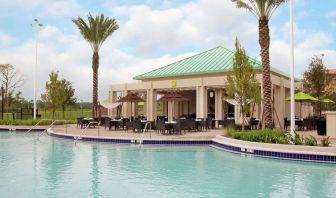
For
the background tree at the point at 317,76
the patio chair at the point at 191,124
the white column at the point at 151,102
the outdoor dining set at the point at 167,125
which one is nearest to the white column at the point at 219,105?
the outdoor dining set at the point at 167,125

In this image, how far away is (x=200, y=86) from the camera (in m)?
25.7

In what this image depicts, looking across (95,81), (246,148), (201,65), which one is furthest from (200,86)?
(246,148)

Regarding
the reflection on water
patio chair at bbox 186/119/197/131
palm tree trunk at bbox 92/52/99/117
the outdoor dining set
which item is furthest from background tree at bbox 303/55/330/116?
the reflection on water

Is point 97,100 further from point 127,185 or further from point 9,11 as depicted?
point 127,185

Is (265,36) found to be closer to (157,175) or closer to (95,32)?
(157,175)

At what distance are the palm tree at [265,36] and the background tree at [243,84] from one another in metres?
0.55

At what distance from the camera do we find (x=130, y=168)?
36.0 ft

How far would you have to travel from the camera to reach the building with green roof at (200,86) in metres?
25.5

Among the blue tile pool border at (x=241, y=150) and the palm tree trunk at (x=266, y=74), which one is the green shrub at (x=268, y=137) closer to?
the blue tile pool border at (x=241, y=150)

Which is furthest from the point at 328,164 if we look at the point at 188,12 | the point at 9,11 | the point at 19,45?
the point at 19,45

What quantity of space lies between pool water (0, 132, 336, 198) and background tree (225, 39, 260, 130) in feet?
13.2

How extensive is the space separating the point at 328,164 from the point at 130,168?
6.42 metres

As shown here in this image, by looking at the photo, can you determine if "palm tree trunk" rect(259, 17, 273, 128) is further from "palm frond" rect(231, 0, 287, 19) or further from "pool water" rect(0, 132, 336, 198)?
"pool water" rect(0, 132, 336, 198)

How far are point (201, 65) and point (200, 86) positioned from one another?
6080 mm
